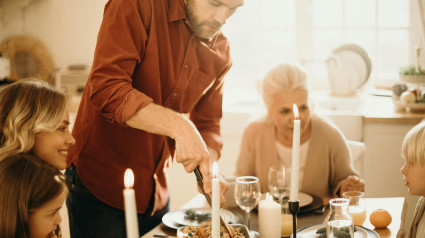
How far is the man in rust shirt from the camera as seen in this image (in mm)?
1384

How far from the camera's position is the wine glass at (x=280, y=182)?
166cm

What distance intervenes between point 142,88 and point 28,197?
46 centimetres

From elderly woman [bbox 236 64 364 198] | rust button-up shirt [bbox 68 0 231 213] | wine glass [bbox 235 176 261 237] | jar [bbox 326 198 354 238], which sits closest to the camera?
jar [bbox 326 198 354 238]

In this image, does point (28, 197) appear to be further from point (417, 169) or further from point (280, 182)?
point (417, 169)

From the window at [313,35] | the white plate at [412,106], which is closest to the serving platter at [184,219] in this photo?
the white plate at [412,106]

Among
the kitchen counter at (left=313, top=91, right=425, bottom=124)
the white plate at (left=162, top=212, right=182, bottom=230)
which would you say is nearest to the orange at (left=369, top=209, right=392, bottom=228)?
the white plate at (left=162, top=212, right=182, bottom=230)

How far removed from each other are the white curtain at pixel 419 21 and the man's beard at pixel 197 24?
1.82 meters

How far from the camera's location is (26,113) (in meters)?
1.52

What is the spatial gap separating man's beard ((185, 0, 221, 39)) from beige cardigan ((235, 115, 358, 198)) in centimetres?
84

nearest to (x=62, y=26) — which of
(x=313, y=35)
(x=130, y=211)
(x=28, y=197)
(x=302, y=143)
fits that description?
(x=313, y=35)

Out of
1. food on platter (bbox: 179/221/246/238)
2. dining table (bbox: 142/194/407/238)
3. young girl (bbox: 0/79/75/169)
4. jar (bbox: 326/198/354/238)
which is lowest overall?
dining table (bbox: 142/194/407/238)

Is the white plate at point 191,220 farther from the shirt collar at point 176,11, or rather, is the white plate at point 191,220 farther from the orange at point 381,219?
the shirt collar at point 176,11

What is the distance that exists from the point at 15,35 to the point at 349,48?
229 cm

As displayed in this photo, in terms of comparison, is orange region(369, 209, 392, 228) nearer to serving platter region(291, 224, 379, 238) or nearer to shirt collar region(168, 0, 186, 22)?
serving platter region(291, 224, 379, 238)
